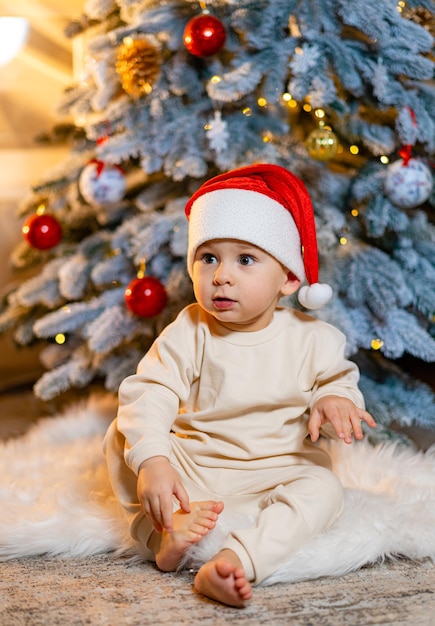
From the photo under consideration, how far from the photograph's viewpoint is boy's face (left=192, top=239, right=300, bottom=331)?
120 cm

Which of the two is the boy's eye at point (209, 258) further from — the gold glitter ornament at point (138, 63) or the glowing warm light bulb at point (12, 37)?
the glowing warm light bulb at point (12, 37)

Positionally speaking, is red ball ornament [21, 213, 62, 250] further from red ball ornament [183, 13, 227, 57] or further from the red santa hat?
the red santa hat

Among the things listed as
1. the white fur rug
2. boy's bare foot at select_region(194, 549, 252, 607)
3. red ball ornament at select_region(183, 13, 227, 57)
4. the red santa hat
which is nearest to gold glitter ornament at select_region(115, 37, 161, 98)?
red ball ornament at select_region(183, 13, 227, 57)

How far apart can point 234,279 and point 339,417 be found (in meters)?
0.26

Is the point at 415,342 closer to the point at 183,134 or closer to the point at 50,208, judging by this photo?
the point at 183,134

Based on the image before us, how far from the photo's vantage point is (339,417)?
1.17 metres

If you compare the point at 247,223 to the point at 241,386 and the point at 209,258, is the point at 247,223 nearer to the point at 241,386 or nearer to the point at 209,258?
the point at 209,258

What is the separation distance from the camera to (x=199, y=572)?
102cm

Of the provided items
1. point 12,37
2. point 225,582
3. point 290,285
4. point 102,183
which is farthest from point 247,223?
point 12,37

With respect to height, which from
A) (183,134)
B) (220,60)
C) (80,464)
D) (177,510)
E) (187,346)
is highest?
(220,60)

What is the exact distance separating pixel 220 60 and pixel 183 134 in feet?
0.71

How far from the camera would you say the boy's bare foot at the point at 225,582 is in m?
0.97

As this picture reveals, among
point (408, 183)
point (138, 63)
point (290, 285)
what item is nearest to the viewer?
point (290, 285)

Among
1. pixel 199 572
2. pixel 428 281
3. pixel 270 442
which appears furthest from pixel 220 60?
pixel 199 572
